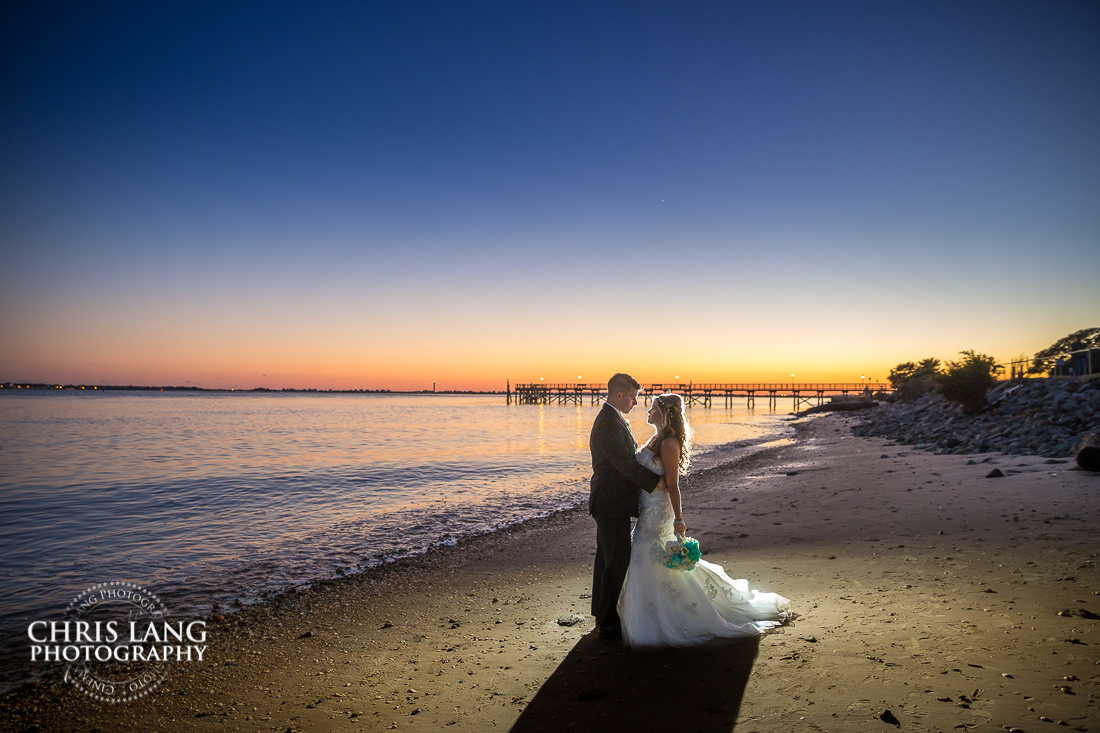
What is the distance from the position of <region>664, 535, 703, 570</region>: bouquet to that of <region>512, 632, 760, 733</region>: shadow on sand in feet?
2.17

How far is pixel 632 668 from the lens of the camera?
468cm

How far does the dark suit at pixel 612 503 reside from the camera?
17.3ft

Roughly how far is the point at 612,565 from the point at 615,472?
2.80 feet

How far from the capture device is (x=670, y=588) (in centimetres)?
507

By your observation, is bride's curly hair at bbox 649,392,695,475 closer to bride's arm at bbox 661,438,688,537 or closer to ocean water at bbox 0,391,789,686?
bride's arm at bbox 661,438,688,537

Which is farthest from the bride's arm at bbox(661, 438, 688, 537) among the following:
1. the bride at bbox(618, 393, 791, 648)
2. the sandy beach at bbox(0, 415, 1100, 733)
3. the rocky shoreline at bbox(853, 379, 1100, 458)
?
the rocky shoreline at bbox(853, 379, 1100, 458)

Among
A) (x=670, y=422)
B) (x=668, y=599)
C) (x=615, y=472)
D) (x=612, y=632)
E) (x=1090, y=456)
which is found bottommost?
(x=612, y=632)

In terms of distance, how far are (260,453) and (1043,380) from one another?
34.7 m

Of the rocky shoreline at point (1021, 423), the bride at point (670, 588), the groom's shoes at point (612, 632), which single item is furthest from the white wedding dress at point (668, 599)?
the rocky shoreline at point (1021, 423)

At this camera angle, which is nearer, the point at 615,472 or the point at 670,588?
the point at 670,588

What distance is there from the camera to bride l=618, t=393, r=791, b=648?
16.3 ft

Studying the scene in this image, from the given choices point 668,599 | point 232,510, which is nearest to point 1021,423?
point 668,599

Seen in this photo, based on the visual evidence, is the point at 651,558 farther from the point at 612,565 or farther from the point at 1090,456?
the point at 1090,456

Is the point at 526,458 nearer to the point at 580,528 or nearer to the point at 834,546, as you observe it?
the point at 580,528
